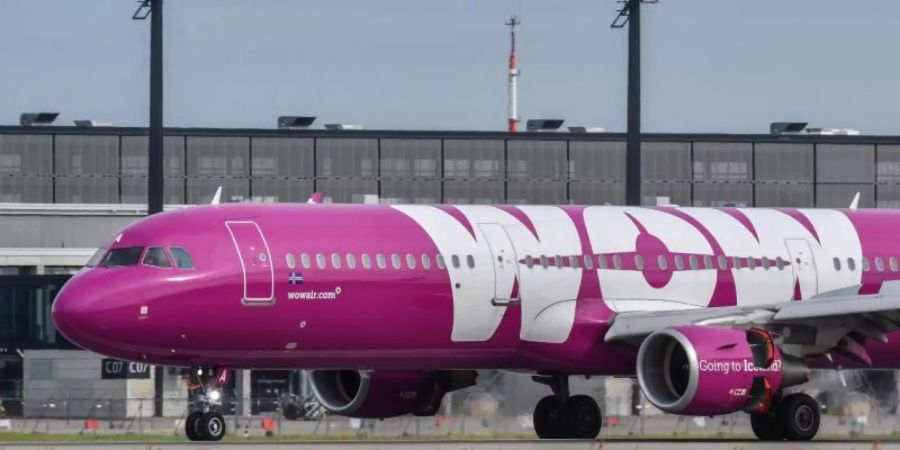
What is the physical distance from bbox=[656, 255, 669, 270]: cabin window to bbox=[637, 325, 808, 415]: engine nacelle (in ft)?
9.85

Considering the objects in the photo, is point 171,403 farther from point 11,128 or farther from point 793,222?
point 11,128

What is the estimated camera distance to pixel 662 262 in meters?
40.2

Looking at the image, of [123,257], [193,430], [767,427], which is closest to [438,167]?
[767,427]

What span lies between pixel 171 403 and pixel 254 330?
14692 mm

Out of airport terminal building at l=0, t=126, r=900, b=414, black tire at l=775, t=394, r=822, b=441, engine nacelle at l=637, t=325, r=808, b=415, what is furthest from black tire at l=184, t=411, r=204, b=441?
airport terminal building at l=0, t=126, r=900, b=414

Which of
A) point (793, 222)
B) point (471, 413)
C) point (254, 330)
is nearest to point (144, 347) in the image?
point (254, 330)

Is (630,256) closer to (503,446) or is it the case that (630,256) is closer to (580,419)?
(580,419)

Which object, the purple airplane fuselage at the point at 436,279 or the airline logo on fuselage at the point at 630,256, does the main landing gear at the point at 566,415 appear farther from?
the airline logo on fuselage at the point at 630,256

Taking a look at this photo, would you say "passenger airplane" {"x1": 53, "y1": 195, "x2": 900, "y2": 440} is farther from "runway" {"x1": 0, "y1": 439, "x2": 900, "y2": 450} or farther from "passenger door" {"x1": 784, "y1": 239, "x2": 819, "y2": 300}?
"runway" {"x1": 0, "y1": 439, "x2": 900, "y2": 450}

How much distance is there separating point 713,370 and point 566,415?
6.38m

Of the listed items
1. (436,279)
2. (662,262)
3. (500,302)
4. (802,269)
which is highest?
(662,262)

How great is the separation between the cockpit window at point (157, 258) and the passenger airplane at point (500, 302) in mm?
36

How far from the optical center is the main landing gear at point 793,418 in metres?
38.9

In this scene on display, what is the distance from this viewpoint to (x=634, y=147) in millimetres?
56406
